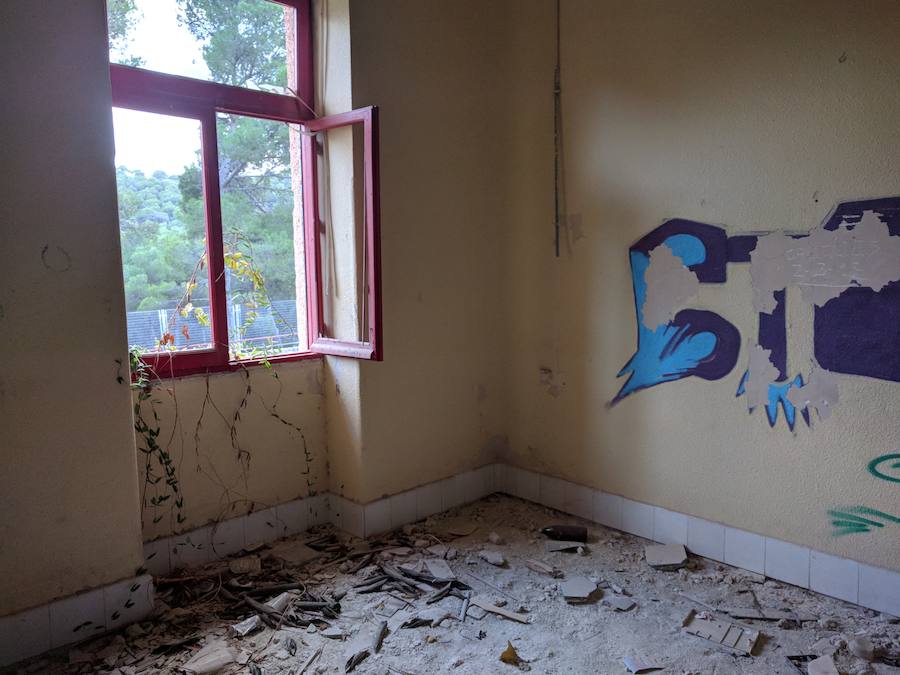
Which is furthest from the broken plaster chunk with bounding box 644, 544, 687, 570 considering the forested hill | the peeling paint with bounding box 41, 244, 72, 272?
the peeling paint with bounding box 41, 244, 72, 272

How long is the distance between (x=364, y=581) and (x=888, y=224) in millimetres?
2453

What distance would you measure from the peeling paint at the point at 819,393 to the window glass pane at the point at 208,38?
8.61ft

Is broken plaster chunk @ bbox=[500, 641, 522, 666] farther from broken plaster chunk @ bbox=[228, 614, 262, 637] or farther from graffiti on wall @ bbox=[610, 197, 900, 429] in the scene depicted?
graffiti on wall @ bbox=[610, 197, 900, 429]

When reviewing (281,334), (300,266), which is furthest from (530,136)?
(281,334)

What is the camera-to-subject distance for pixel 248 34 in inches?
114

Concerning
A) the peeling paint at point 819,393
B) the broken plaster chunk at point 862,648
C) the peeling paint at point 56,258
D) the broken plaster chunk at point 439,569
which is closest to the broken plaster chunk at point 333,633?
the broken plaster chunk at point 439,569

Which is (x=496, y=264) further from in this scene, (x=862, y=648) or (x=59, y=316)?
(x=862, y=648)

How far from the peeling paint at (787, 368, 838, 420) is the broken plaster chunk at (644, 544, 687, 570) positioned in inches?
32.7

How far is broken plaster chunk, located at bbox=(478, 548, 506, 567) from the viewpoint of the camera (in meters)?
2.90

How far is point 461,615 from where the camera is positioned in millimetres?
2482

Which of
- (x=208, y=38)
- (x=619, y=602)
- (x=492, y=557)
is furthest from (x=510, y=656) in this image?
(x=208, y=38)

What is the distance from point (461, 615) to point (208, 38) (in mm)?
2602

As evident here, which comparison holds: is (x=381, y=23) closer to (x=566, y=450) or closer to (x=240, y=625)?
(x=566, y=450)

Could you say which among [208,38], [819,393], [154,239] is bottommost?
[819,393]
